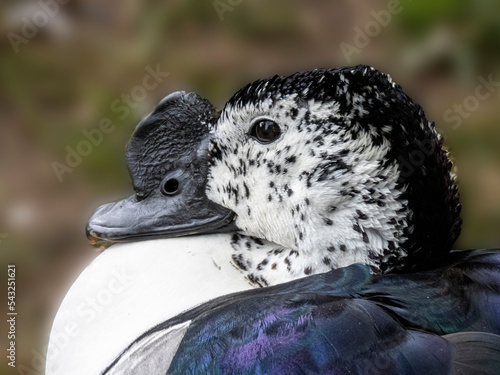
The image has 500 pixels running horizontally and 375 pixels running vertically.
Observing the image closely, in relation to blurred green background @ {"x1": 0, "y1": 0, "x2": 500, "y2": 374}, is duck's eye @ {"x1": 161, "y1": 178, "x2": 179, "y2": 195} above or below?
below

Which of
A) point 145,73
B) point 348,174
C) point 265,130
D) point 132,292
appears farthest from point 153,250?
point 145,73

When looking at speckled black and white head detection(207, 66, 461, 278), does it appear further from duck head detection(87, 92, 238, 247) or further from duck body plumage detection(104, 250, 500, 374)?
duck head detection(87, 92, 238, 247)

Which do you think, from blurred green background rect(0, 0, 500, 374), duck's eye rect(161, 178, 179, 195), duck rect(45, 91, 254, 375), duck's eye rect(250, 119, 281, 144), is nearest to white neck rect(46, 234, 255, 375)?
duck rect(45, 91, 254, 375)

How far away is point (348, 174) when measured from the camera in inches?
60.2

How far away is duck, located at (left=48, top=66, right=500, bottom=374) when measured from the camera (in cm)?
134

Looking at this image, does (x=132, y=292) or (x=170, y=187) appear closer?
(x=132, y=292)

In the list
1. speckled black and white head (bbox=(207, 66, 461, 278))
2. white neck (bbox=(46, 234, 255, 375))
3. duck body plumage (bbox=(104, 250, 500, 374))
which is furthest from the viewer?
white neck (bbox=(46, 234, 255, 375))

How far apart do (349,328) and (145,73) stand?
2642 millimetres

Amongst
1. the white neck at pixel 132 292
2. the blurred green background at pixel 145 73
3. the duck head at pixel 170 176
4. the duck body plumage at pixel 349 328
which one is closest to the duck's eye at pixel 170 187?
the duck head at pixel 170 176

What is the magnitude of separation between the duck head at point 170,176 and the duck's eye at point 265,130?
0.17 m

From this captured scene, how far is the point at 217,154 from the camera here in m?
1.76

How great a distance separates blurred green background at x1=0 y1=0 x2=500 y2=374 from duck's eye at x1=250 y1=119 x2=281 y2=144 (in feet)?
5.34

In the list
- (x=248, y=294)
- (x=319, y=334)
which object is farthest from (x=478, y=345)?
(x=248, y=294)

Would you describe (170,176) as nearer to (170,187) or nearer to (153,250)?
(170,187)
